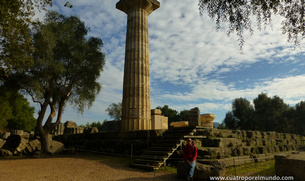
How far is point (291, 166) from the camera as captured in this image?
6434mm

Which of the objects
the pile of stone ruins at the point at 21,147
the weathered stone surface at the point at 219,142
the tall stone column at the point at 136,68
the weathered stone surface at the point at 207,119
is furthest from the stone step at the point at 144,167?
the weathered stone surface at the point at 207,119

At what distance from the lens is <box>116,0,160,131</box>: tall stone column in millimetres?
14750

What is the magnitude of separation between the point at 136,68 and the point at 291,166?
11350 mm

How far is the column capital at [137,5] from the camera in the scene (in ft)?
54.0

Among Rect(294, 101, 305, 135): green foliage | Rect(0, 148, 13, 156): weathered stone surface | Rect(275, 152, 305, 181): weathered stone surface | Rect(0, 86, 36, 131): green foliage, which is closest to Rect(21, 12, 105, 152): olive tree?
Rect(0, 148, 13, 156): weathered stone surface

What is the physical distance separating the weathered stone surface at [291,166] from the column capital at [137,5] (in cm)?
1428

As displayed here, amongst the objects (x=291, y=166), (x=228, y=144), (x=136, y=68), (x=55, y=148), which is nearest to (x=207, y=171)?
(x=291, y=166)

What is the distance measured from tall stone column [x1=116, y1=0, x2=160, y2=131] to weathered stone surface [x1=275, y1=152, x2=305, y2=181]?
29.8 ft

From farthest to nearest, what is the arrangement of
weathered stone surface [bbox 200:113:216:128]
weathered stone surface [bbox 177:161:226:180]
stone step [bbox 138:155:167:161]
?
weathered stone surface [bbox 200:113:216:128] → stone step [bbox 138:155:167:161] → weathered stone surface [bbox 177:161:226:180]

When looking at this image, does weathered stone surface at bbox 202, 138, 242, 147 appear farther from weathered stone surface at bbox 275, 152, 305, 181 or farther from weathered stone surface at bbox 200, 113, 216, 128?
weathered stone surface at bbox 200, 113, 216, 128

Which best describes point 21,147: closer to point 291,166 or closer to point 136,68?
point 136,68

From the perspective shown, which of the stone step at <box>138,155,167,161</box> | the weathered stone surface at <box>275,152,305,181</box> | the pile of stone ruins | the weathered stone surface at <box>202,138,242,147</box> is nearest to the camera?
the weathered stone surface at <box>275,152,305,181</box>

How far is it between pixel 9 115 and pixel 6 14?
35.7 m

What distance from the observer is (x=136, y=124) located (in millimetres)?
14555
